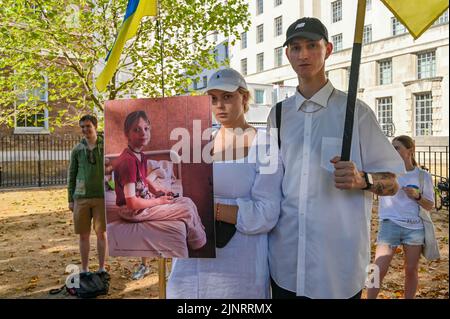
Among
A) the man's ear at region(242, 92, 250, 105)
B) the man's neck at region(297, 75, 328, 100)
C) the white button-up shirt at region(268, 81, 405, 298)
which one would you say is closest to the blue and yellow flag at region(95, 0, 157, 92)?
the man's ear at region(242, 92, 250, 105)

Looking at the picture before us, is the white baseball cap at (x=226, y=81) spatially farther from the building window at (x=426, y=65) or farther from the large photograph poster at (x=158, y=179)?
the building window at (x=426, y=65)

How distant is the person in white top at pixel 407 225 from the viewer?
162 inches

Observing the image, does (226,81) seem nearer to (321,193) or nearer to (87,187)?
(321,193)

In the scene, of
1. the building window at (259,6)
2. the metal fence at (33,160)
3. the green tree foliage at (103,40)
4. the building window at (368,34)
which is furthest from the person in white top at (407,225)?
the building window at (368,34)

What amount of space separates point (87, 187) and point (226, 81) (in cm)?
370

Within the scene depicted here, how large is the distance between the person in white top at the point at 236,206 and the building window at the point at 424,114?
86.3ft

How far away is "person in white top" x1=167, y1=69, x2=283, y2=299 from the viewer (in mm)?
2100

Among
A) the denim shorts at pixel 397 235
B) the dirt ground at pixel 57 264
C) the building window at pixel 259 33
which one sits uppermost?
the building window at pixel 259 33

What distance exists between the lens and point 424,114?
26266mm

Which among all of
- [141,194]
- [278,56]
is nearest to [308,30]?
[141,194]

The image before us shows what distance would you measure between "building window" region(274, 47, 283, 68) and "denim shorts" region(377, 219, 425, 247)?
27.1m

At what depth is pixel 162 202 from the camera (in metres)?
2.18

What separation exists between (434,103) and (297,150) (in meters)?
26.8

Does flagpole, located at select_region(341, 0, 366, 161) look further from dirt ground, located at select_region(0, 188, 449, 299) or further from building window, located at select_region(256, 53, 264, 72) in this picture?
building window, located at select_region(256, 53, 264, 72)
